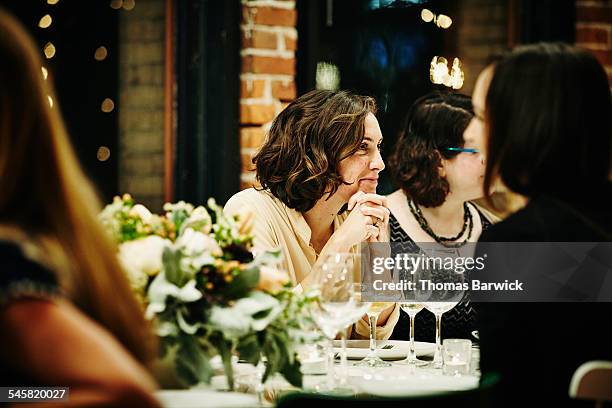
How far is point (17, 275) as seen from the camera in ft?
3.28

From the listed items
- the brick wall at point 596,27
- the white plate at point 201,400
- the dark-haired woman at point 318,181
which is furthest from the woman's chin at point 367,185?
the brick wall at point 596,27

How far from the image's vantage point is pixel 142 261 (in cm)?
155

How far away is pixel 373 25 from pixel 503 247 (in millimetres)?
2380

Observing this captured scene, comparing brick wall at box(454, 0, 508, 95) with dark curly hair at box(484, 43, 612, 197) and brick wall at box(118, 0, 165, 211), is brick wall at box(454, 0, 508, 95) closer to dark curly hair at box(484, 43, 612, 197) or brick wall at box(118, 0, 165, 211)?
brick wall at box(118, 0, 165, 211)

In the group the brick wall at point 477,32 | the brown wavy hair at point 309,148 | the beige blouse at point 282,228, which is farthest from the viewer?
the brick wall at point 477,32

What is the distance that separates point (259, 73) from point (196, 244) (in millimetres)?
2039

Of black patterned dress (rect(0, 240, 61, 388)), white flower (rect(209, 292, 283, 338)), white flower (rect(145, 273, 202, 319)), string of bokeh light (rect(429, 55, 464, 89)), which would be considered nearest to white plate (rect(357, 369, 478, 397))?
white flower (rect(209, 292, 283, 338))

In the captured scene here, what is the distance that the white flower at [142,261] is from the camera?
1549 millimetres

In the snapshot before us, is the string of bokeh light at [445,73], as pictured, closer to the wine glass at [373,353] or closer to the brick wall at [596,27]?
the brick wall at [596,27]

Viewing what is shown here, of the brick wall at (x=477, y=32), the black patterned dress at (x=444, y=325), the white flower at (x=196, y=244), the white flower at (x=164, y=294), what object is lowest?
the black patterned dress at (x=444, y=325)

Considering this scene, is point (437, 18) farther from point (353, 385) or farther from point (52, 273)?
point (52, 273)

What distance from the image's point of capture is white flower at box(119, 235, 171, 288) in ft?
5.08

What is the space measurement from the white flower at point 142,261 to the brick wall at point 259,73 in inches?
77.5

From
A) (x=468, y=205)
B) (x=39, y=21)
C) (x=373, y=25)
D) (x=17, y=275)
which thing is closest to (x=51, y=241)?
(x=17, y=275)
